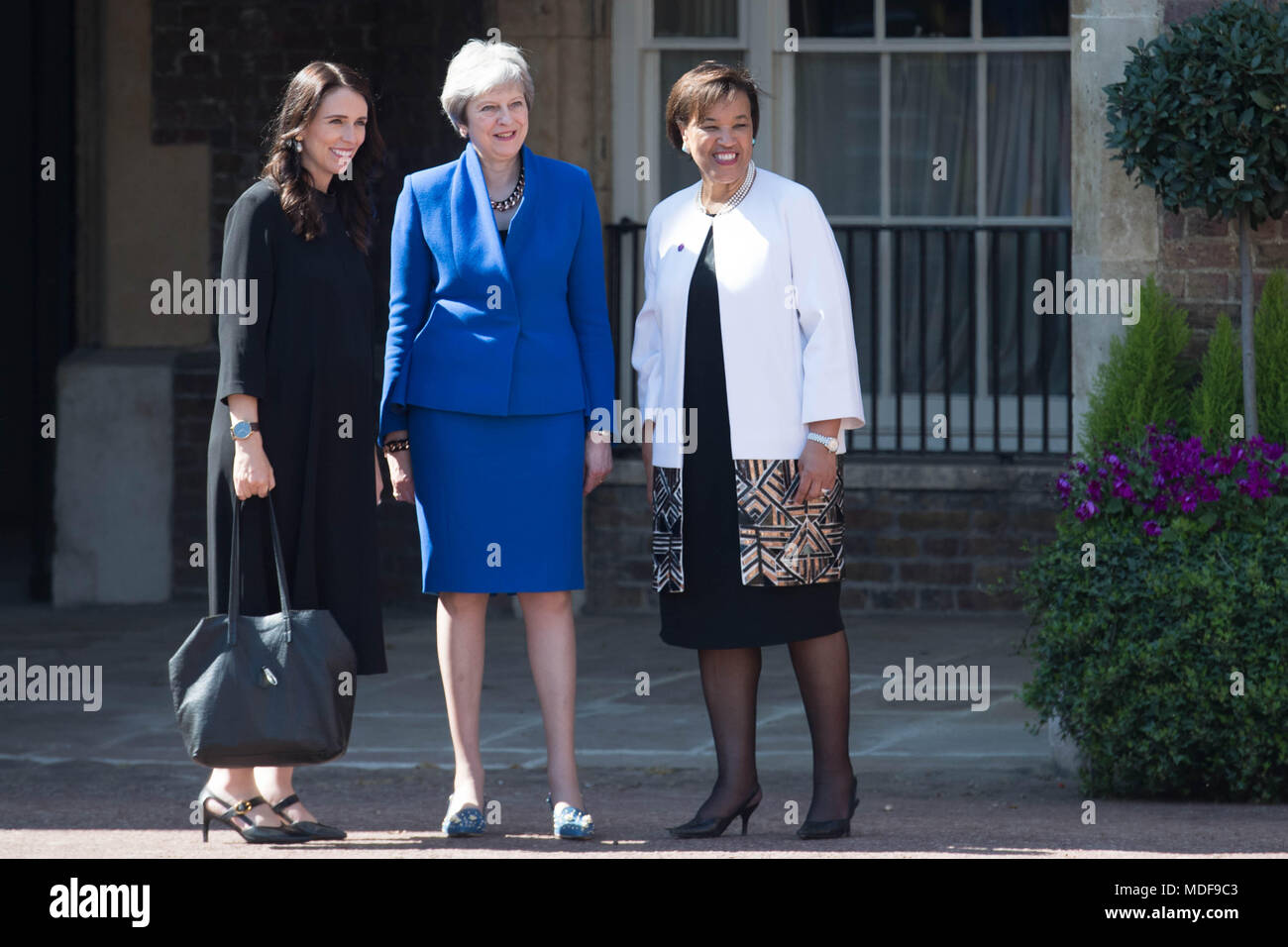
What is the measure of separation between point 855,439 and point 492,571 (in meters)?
5.14

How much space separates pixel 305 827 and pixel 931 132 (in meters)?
6.03

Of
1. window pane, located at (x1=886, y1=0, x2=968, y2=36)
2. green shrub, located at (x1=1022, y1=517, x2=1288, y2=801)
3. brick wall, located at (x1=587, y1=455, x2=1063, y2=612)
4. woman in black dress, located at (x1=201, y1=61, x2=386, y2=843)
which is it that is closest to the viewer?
woman in black dress, located at (x1=201, y1=61, x2=386, y2=843)

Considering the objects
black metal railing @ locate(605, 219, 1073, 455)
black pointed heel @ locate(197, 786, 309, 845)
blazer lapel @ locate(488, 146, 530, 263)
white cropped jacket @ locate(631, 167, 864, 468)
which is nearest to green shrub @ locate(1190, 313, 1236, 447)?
white cropped jacket @ locate(631, 167, 864, 468)

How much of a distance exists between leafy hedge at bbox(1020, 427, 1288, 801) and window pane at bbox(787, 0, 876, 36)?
15.3 ft

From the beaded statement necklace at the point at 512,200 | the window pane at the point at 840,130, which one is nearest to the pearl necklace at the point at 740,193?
the beaded statement necklace at the point at 512,200

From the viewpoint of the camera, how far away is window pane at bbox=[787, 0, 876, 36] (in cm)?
1009

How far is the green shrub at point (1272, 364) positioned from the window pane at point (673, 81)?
177 inches

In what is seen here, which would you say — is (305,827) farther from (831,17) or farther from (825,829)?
(831,17)

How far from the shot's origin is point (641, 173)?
32.3 ft

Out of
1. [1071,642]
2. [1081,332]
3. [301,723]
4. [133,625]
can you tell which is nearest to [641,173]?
[133,625]

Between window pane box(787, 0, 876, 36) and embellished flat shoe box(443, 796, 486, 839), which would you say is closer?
embellished flat shoe box(443, 796, 486, 839)

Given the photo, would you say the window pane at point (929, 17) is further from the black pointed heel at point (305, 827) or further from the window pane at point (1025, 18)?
the black pointed heel at point (305, 827)

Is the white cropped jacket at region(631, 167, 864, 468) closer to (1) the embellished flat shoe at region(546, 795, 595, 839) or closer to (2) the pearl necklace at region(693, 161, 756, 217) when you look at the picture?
(2) the pearl necklace at region(693, 161, 756, 217)

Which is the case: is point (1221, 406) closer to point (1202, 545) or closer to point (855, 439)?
point (1202, 545)
